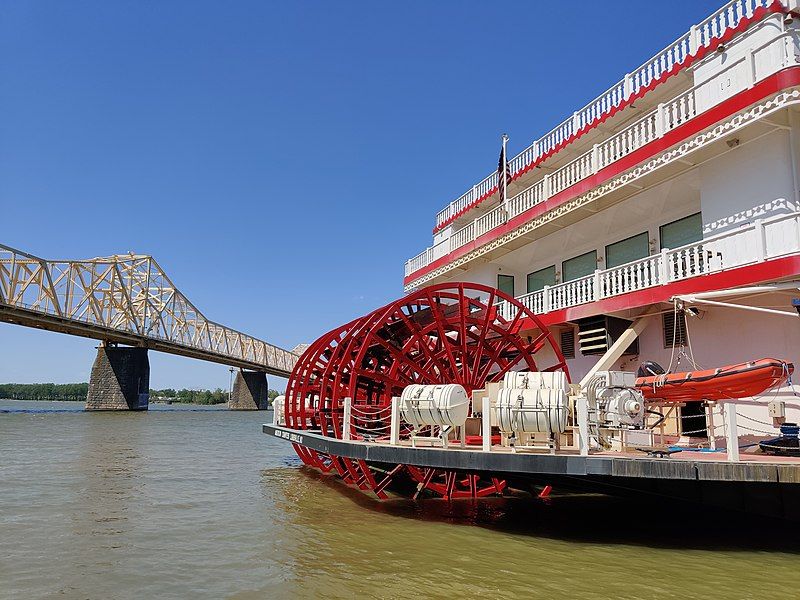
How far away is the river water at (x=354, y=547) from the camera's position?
5430mm

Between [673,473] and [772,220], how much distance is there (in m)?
3.57

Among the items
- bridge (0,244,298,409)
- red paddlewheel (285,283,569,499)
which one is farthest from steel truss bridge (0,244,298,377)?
red paddlewheel (285,283,569,499)

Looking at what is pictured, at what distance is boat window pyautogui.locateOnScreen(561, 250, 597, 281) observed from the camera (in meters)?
12.1

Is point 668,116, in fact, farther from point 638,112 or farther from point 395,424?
point 395,424

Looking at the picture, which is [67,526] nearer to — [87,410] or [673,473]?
[673,473]

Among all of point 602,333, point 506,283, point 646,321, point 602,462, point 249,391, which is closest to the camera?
point 602,462

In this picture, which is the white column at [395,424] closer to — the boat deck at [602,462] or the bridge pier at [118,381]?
the boat deck at [602,462]

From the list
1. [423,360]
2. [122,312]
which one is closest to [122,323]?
[122,312]

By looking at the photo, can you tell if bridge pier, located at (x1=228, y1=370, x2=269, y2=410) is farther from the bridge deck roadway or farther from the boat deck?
the boat deck

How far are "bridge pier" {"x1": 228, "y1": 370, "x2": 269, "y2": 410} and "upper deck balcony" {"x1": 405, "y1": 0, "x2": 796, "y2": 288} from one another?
52548 millimetres

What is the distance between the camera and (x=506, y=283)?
583 inches

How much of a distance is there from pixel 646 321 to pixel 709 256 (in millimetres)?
1831

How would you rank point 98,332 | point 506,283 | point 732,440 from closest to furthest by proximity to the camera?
point 732,440 < point 506,283 < point 98,332

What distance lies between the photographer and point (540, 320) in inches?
463
